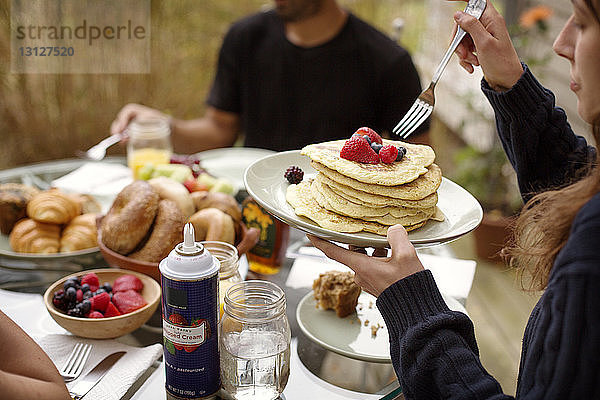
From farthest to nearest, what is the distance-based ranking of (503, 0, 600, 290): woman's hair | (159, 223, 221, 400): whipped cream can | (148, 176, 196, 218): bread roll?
(148, 176, 196, 218): bread roll, (159, 223, 221, 400): whipped cream can, (503, 0, 600, 290): woman's hair

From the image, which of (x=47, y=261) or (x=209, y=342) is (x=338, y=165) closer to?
(x=209, y=342)

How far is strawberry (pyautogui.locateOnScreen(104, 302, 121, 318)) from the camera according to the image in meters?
1.32

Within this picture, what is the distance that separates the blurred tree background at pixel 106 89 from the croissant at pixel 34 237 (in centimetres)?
206

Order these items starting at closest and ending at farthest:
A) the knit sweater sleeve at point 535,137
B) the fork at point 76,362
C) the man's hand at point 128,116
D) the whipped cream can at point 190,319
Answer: the whipped cream can at point 190,319 < the fork at point 76,362 < the knit sweater sleeve at point 535,137 < the man's hand at point 128,116

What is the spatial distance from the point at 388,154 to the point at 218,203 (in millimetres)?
506

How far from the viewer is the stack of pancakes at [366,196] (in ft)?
3.97

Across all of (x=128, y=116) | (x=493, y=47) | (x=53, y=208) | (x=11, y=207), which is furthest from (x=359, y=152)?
(x=128, y=116)

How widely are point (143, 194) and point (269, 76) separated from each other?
1594mm

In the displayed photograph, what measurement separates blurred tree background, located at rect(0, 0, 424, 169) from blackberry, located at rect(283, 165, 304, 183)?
2542 mm

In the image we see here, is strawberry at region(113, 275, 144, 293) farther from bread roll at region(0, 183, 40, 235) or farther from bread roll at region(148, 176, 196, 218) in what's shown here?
bread roll at region(0, 183, 40, 235)

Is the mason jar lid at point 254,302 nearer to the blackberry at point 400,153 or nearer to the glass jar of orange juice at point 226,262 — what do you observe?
the glass jar of orange juice at point 226,262

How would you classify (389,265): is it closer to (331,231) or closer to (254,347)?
(331,231)

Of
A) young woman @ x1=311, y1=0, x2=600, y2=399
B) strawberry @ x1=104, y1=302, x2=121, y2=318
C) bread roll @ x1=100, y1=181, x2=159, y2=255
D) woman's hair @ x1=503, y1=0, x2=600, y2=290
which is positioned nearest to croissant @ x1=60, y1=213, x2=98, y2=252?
bread roll @ x1=100, y1=181, x2=159, y2=255

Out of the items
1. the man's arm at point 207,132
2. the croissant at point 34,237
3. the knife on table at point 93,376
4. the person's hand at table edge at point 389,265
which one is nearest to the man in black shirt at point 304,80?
the man's arm at point 207,132
